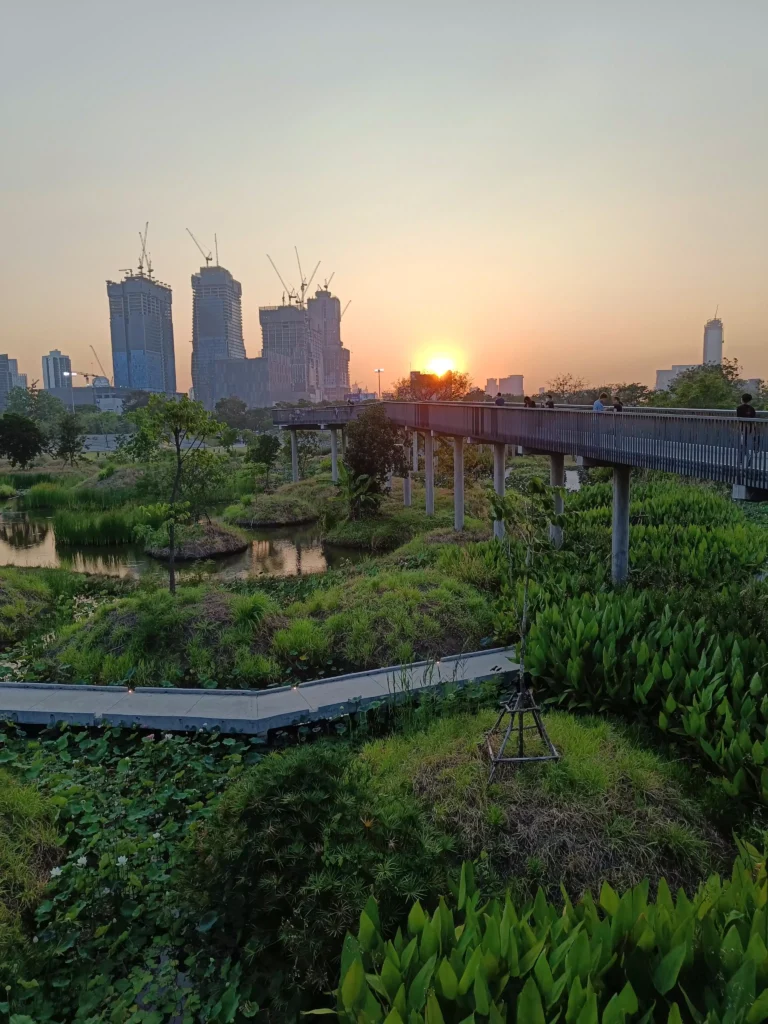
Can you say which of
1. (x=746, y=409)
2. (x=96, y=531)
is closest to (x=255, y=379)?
(x=96, y=531)

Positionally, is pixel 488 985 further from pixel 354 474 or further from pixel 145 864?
pixel 354 474

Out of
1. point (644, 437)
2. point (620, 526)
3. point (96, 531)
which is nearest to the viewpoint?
point (644, 437)

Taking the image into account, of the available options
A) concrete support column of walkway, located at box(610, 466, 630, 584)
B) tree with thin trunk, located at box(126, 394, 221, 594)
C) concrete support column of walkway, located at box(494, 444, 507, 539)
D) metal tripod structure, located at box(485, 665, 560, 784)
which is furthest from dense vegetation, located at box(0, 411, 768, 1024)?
concrete support column of walkway, located at box(494, 444, 507, 539)

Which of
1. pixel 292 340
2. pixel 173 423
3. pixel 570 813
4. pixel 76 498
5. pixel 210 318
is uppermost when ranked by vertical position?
pixel 210 318

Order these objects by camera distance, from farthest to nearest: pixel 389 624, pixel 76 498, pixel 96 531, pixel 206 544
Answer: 1. pixel 76 498
2. pixel 96 531
3. pixel 206 544
4. pixel 389 624

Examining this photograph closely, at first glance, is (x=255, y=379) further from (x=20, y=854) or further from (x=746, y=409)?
(x=20, y=854)

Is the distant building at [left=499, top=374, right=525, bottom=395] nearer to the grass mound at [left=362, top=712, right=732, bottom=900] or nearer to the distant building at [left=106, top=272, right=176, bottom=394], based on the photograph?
the distant building at [left=106, top=272, right=176, bottom=394]

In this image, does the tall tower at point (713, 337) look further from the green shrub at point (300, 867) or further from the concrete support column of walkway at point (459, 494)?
the green shrub at point (300, 867)
